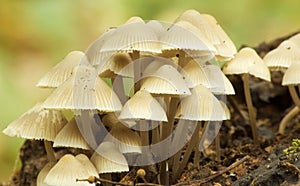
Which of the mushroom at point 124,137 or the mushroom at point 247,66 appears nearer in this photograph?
the mushroom at point 124,137

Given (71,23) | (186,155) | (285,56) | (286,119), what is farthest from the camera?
(71,23)

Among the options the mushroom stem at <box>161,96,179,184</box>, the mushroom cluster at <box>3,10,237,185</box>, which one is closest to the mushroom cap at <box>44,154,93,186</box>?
the mushroom cluster at <box>3,10,237,185</box>

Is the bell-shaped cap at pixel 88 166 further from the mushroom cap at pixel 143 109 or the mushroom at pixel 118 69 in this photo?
the mushroom at pixel 118 69

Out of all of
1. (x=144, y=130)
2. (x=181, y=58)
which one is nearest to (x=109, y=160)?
(x=144, y=130)

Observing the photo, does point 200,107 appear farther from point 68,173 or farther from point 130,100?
point 68,173

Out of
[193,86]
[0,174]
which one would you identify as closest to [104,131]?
[193,86]

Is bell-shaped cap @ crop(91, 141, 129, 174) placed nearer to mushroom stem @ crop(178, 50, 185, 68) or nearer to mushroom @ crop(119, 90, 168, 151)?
mushroom @ crop(119, 90, 168, 151)

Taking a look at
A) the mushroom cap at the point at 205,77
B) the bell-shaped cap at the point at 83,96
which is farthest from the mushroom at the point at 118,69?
the mushroom cap at the point at 205,77
